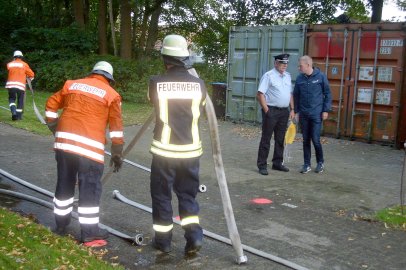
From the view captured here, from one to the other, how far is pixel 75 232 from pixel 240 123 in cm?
1014

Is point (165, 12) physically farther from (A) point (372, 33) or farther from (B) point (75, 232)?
(B) point (75, 232)

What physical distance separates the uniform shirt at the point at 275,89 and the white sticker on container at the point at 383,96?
420 centimetres

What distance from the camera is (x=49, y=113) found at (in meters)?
5.32

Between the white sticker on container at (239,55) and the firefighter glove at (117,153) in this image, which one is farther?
the white sticker on container at (239,55)

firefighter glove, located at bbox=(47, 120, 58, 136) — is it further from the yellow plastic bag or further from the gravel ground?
the yellow plastic bag

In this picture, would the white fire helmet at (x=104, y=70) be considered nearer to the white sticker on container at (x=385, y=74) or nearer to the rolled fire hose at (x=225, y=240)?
the rolled fire hose at (x=225, y=240)

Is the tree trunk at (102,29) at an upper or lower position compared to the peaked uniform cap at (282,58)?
upper

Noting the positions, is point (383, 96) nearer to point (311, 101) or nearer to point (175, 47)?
point (311, 101)

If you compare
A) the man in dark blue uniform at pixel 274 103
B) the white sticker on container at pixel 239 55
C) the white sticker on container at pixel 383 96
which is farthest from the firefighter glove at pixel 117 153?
the white sticker on container at pixel 239 55

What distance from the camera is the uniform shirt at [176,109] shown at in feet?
15.8

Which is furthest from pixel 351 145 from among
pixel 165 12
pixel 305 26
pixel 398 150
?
pixel 165 12

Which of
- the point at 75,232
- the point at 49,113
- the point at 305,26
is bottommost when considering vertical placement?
the point at 75,232

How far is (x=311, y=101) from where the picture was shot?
343 inches

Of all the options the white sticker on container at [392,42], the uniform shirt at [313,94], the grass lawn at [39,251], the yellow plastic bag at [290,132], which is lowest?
the grass lawn at [39,251]
